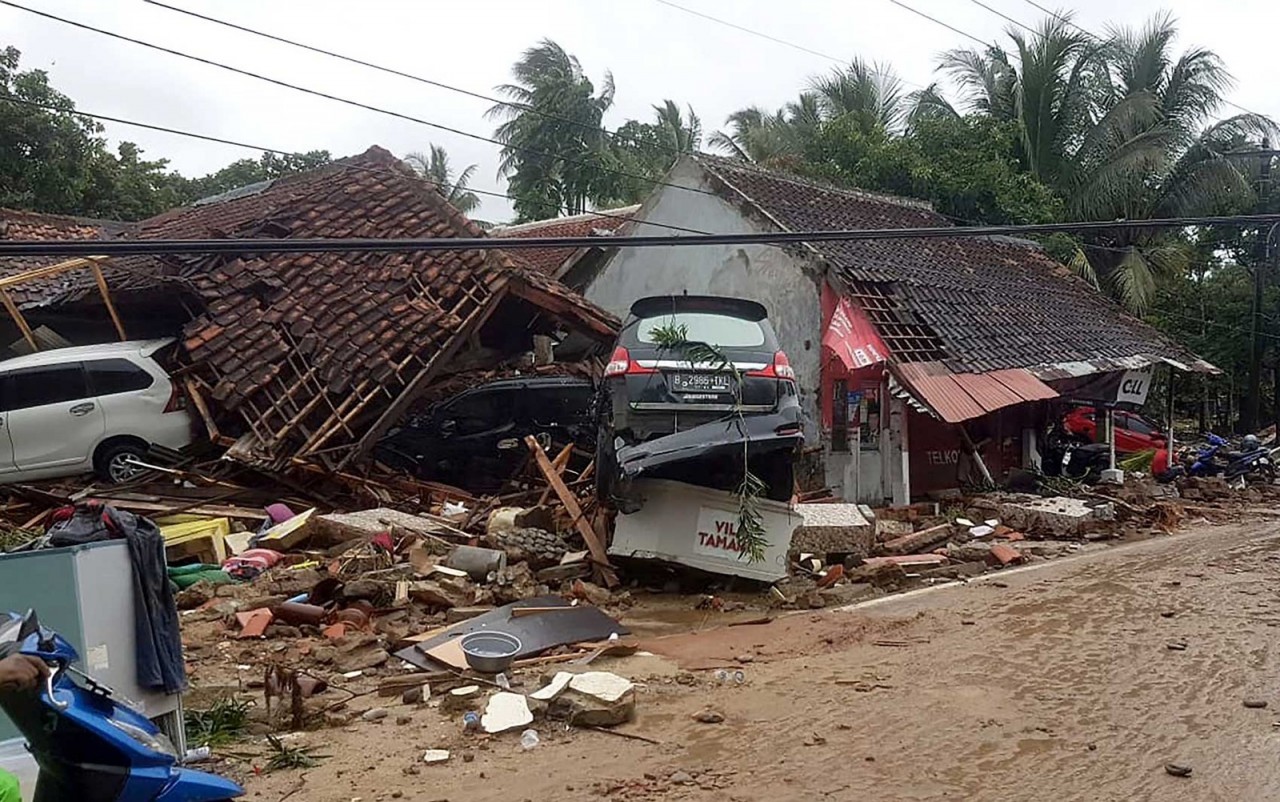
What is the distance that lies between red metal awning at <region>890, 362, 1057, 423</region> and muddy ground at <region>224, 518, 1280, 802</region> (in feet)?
21.6

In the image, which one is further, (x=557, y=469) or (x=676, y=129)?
(x=676, y=129)

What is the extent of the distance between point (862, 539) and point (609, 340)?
703cm

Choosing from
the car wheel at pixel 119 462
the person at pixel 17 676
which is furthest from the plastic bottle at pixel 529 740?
the car wheel at pixel 119 462

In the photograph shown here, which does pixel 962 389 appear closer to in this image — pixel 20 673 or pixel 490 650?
pixel 490 650

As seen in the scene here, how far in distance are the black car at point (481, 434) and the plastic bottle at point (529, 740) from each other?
9.12 meters

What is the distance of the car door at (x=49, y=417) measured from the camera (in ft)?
42.6

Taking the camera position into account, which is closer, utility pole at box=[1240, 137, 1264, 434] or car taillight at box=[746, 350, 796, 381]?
car taillight at box=[746, 350, 796, 381]

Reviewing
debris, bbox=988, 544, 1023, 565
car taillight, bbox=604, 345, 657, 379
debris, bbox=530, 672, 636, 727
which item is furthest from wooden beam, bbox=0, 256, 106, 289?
debris, bbox=988, 544, 1023, 565

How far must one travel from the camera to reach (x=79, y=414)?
42.7 ft

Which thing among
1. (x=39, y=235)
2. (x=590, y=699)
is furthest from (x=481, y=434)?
(x=39, y=235)

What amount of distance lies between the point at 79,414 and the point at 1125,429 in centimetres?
2201

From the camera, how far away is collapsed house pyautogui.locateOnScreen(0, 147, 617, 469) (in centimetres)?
1336

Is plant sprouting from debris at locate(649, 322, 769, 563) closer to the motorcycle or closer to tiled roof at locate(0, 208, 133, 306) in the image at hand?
the motorcycle

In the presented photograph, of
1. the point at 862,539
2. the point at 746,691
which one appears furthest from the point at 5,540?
the point at 862,539
